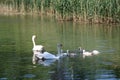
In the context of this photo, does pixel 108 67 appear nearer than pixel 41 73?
No

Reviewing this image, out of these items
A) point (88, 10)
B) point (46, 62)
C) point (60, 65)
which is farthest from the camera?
point (88, 10)

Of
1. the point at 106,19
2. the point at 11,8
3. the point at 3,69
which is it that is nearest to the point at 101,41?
the point at 3,69

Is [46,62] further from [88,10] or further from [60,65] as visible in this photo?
[88,10]

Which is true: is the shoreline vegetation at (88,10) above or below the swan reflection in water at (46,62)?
above

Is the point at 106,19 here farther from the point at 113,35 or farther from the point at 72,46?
the point at 72,46

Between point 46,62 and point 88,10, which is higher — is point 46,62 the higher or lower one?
the lower one

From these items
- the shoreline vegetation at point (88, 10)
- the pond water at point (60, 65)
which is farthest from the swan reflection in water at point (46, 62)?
the shoreline vegetation at point (88, 10)

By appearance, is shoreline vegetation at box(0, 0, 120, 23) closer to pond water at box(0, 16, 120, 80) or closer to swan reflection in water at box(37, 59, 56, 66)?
pond water at box(0, 16, 120, 80)

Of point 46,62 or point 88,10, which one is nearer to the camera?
point 46,62

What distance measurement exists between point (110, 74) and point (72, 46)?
31.4ft

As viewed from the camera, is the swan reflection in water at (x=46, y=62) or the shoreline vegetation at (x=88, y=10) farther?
the shoreline vegetation at (x=88, y=10)

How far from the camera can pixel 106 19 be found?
49125 mm

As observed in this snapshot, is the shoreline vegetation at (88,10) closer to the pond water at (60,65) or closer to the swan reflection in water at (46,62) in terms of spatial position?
the pond water at (60,65)

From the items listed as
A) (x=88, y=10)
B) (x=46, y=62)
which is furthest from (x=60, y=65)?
(x=88, y=10)
